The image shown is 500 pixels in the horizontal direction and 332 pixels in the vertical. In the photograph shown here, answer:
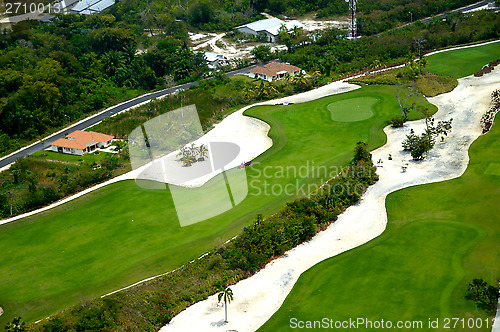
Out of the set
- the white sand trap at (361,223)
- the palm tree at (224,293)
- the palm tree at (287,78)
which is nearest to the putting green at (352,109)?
the white sand trap at (361,223)

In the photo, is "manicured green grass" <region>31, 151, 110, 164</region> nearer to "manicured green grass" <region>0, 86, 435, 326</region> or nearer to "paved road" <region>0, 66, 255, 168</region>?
"paved road" <region>0, 66, 255, 168</region>

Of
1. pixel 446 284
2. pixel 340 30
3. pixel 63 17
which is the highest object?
pixel 63 17

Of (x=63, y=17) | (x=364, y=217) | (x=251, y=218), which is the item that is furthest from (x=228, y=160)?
(x=63, y=17)

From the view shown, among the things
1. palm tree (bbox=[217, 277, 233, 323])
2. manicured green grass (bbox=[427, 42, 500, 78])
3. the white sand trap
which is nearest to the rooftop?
manicured green grass (bbox=[427, 42, 500, 78])

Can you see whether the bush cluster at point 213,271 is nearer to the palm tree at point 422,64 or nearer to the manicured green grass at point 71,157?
the manicured green grass at point 71,157

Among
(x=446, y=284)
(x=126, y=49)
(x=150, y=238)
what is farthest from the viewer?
(x=126, y=49)

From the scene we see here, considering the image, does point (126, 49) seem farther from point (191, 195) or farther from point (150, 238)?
point (150, 238)
